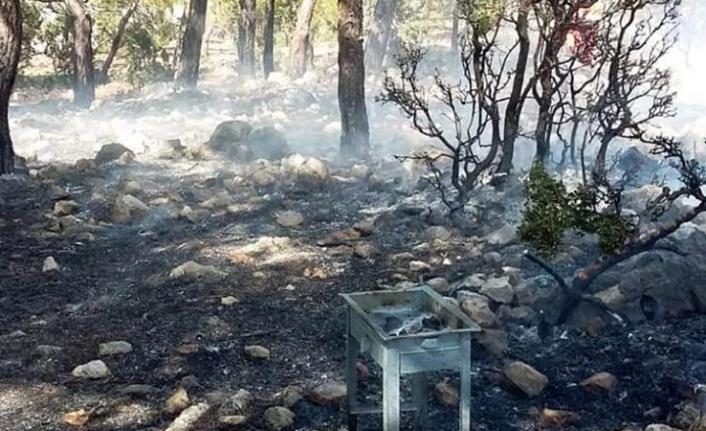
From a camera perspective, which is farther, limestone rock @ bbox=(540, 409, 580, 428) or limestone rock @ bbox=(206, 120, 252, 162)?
limestone rock @ bbox=(206, 120, 252, 162)

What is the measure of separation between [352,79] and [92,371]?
243 inches

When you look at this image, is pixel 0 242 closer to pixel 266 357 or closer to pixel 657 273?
pixel 266 357

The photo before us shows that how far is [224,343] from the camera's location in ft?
14.1

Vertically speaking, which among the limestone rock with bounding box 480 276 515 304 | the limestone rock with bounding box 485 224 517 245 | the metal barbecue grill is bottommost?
the limestone rock with bounding box 485 224 517 245

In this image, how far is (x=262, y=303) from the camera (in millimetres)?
Answer: 4926

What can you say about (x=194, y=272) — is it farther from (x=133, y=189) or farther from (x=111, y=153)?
(x=111, y=153)

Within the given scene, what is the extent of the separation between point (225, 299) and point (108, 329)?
666 millimetres

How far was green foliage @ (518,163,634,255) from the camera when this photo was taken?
4.00 metres

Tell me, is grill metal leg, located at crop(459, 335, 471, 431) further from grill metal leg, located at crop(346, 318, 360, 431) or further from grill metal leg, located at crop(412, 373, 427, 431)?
grill metal leg, located at crop(346, 318, 360, 431)

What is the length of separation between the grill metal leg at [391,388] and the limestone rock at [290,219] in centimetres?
394

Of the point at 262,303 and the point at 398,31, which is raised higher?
the point at 398,31

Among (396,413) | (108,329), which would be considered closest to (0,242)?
(108,329)

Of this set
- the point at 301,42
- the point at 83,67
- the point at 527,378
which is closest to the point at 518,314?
the point at 527,378

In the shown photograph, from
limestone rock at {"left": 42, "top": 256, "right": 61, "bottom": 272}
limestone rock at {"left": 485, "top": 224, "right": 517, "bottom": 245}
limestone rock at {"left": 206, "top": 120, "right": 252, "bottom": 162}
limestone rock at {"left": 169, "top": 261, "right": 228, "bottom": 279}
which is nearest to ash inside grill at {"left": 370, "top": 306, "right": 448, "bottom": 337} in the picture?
limestone rock at {"left": 169, "top": 261, "right": 228, "bottom": 279}
